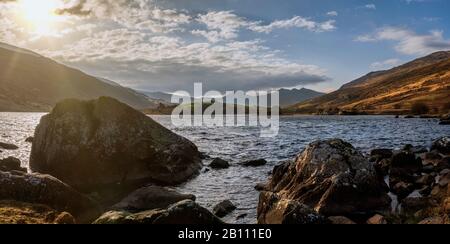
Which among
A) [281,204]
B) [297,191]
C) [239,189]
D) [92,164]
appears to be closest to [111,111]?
Answer: [92,164]

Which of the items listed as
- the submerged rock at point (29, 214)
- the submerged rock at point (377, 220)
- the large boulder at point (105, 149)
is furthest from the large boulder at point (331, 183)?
the large boulder at point (105, 149)

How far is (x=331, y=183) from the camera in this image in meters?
23.3

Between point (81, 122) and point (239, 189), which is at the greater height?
point (81, 122)

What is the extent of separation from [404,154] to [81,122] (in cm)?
2830

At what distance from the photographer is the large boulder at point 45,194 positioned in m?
21.0

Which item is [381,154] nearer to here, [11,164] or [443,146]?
[443,146]

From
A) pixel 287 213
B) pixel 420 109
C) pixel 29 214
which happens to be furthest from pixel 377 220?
pixel 420 109

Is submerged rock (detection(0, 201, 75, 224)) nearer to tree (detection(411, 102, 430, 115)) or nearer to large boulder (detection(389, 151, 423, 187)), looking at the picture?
large boulder (detection(389, 151, 423, 187))

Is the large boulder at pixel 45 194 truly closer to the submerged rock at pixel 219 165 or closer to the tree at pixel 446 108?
the submerged rock at pixel 219 165

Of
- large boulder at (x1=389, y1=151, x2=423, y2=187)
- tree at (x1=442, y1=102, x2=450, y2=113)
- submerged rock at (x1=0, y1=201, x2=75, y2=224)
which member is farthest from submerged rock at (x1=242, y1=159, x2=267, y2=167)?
tree at (x1=442, y1=102, x2=450, y2=113)

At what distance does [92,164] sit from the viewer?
32.2 meters

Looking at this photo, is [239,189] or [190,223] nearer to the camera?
[190,223]

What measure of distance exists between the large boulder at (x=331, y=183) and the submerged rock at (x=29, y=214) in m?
9.37
